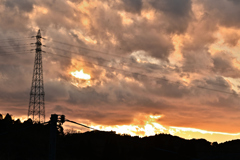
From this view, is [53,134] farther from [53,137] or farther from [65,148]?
[65,148]

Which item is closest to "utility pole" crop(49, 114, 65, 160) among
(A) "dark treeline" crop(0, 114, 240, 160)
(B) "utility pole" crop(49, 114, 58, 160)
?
(B) "utility pole" crop(49, 114, 58, 160)

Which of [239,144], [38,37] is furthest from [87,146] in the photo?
[239,144]

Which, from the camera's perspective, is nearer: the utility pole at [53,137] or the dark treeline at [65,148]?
the utility pole at [53,137]

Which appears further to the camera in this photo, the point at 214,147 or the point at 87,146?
the point at 214,147

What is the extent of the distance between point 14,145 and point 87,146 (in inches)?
799

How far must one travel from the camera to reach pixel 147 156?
289 feet

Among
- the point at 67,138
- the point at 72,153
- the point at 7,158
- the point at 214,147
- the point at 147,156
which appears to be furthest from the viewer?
the point at 214,147

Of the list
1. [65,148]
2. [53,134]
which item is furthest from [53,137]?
[65,148]

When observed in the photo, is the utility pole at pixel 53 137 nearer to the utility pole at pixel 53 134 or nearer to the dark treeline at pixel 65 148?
the utility pole at pixel 53 134

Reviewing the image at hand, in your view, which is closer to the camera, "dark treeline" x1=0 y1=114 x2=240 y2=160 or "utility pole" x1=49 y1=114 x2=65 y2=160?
"utility pole" x1=49 y1=114 x2=65 y2=160

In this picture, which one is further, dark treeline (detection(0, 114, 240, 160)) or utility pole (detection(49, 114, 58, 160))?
dark treeline (detection(0, 114, 240, 160))

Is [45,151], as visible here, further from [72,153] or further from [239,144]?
[239,144]

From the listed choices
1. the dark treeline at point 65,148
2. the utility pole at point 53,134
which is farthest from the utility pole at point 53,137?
the dark treeline at point 65,148

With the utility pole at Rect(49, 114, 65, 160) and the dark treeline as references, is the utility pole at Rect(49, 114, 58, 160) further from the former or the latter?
the dark treeline
